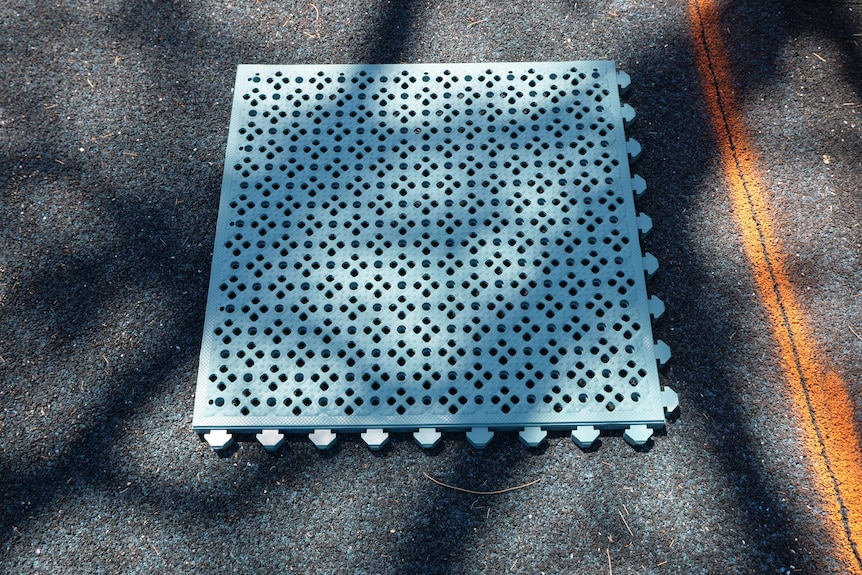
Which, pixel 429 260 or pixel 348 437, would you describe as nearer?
pixel 348 437

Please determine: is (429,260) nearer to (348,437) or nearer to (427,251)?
(427,251)

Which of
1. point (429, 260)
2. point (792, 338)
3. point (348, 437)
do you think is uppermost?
point (792, 338)

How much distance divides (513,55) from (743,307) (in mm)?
1601

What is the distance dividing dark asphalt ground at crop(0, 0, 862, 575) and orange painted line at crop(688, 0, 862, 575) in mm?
39

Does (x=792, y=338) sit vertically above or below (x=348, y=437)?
above

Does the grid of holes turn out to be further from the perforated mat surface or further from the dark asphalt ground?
the dark asphalt ground

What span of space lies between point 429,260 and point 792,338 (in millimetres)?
1451

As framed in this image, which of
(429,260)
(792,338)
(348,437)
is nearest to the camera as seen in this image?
(348,437)

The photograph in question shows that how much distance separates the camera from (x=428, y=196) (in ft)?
9.84

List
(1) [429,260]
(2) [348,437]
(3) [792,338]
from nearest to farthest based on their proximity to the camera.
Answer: (2) [348,437]
(3) [792,338]
(1) [429,260]

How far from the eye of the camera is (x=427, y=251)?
2885 mm

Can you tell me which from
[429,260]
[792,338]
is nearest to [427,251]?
[429,260]

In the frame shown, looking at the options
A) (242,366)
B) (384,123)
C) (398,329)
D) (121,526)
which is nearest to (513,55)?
(384,123)

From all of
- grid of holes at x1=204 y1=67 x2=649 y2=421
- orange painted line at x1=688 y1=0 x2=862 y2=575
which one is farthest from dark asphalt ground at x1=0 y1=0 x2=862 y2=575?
grid of holes at x1=204 y1=67 x2=649 y2=421
